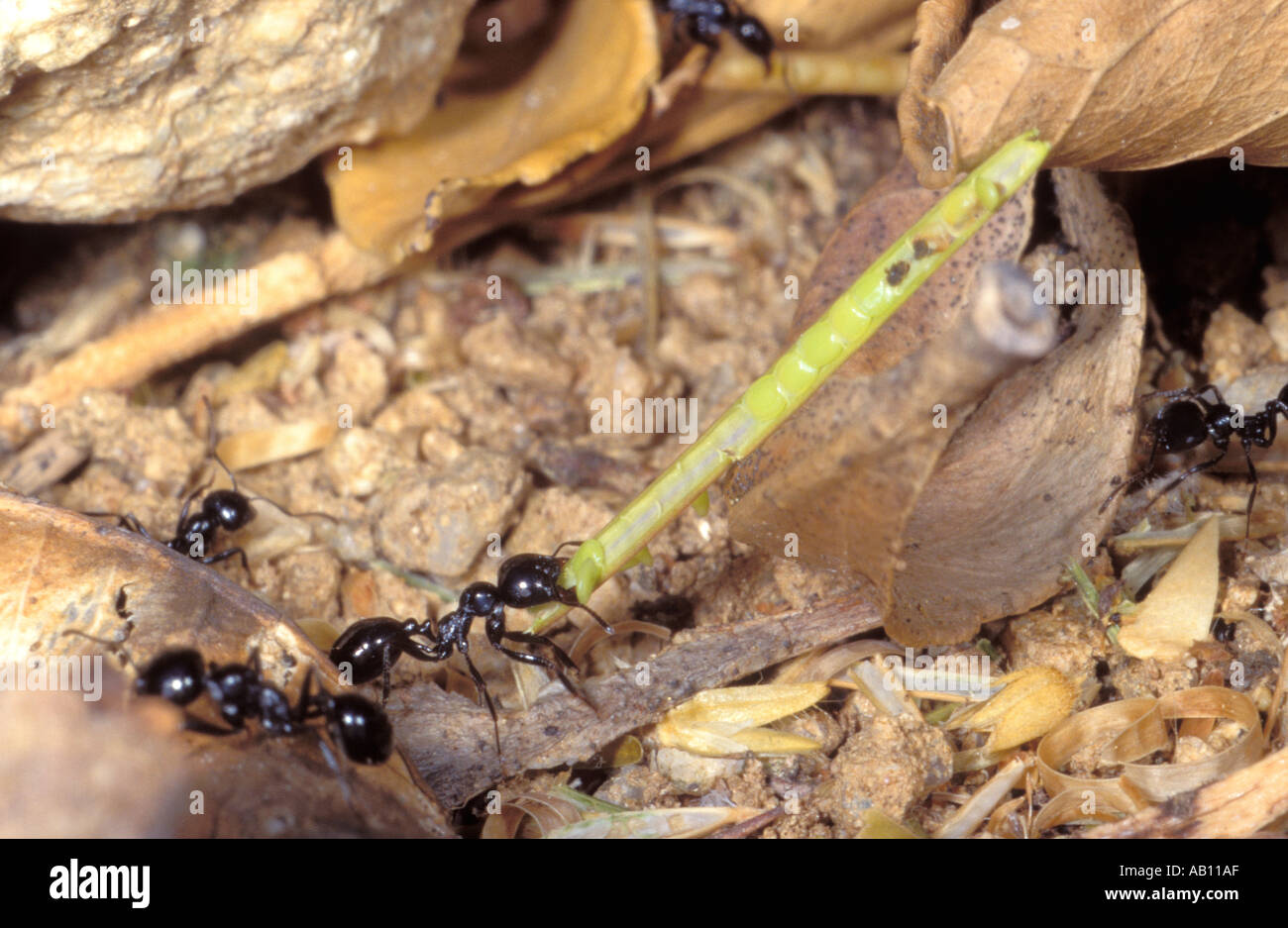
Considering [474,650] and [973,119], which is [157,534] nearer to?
[474,650]

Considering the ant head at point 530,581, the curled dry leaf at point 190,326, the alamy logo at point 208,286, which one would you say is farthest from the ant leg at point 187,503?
the ant head at point 530,581

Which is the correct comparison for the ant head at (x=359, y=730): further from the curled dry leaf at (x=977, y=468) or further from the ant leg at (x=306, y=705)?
the curled dry leaf at (x=977, y=468)

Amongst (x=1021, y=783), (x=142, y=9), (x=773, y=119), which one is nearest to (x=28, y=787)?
(x=142, y=9)

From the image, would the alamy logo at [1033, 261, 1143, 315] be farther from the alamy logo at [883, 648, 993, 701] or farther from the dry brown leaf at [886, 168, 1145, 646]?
the alamy logo at [883, 648, 993, 701]

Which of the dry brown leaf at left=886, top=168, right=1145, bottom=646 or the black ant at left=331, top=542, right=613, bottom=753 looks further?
the black ant at left=331, top=542, right=613, bottom=753

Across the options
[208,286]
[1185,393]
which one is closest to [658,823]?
[1185,393]

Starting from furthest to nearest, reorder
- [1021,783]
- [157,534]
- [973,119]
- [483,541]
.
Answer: [157,534] < [483,541] < [1021,783] < [973,119]
